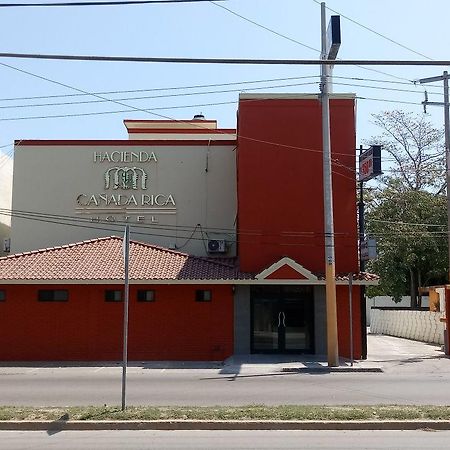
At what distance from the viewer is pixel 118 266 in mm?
24391

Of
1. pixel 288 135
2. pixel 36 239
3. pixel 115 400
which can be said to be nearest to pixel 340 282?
pixel 288 135

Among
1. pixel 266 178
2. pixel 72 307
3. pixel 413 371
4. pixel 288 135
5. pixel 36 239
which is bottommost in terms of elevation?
pixel 413 371

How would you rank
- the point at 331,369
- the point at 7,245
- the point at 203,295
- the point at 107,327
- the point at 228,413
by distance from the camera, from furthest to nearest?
the point at 7,245 → the point at 203,295 → the point at 107,327 → the point at 331,369 → the point at 228,413

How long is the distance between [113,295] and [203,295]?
10.6ft

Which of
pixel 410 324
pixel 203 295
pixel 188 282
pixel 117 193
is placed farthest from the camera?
pixel 410 324

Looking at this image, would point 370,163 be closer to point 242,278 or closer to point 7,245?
point 242,278

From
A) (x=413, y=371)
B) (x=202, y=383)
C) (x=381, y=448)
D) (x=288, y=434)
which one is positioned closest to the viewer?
(x=381, y=448)

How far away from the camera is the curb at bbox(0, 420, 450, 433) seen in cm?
1047

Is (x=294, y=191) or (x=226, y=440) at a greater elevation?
(x=294, y=191)

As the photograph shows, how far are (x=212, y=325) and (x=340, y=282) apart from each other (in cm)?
482

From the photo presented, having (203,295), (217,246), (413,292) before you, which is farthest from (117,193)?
(413,292)

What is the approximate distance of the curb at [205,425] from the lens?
34.3ft

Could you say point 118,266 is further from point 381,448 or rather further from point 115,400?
point 381,448

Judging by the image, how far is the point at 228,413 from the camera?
36.6ft
